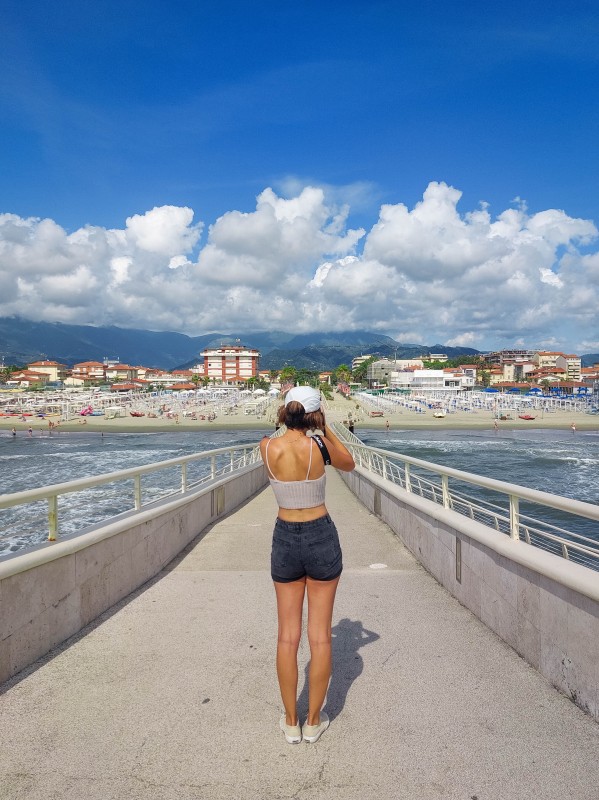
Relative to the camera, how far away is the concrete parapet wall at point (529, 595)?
9.10 feet

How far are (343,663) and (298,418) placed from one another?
1.75m

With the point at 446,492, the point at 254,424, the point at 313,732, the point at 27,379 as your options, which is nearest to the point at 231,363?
the point at 27,379

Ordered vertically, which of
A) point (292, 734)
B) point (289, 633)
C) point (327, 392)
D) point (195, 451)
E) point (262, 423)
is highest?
point (327, 392)

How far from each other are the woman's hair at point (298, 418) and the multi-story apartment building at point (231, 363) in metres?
187

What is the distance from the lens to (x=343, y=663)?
3422 mm

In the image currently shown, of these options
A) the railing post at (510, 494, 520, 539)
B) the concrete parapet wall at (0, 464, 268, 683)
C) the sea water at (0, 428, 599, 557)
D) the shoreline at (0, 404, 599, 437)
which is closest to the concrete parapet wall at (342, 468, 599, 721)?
the railing post at (510, 494, 520, 539)

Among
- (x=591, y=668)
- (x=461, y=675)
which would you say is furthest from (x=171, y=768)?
(x=591, y=668)

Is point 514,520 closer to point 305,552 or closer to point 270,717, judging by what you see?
point 305,552

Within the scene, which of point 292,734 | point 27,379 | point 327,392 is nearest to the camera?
Result: point 292,734

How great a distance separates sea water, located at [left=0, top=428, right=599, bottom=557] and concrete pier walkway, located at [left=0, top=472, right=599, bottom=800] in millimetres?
14095

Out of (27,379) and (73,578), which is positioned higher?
(27,379)

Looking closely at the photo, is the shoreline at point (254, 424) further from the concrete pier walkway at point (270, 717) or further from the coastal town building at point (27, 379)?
the coastal town building at point (27, 379)

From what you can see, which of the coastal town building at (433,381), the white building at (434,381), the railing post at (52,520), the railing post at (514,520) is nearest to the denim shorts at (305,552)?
the railing post at (514,520)

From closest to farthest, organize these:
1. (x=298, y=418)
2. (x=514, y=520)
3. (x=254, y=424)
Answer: (x=298, y=418) → (x=514, y=520) → (x=254, y=424)
